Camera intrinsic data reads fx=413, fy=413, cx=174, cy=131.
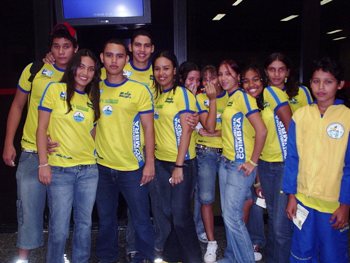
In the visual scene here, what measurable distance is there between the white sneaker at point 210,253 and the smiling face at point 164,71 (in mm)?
1448

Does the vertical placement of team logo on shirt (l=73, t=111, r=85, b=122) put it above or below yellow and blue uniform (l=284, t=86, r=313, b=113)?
below

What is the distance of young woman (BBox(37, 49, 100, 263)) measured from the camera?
9.15 feet

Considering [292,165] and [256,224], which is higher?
[292,165]

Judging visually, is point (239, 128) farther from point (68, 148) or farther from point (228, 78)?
point (68, 148)

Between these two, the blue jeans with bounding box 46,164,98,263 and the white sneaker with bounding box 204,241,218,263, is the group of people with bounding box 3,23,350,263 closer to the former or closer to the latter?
the blue jeans with bounding box 46,164,98,263

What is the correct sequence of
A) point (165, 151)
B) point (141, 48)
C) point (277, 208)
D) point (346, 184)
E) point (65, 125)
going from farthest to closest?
point (141, 48)
point (165, 151)
point (277, 208)
point (65, 125)
point (346, 184)

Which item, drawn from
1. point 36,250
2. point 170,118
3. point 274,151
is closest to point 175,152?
point 170,118

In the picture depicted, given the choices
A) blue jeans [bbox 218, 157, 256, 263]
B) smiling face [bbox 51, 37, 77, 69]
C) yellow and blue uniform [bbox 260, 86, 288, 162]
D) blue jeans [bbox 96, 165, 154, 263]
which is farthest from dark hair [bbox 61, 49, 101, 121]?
yellow and blue uniform [bbox 260, 86, 288, 162]

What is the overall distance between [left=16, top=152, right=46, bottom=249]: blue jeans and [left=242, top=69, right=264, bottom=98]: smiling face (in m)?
1.66

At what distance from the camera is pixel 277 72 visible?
304cm

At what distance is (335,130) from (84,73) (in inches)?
Answer: 66.1

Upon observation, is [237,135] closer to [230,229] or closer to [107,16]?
[230,229]

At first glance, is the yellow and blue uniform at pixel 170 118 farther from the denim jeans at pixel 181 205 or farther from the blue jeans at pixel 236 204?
the blue jeans at pixel 236 204

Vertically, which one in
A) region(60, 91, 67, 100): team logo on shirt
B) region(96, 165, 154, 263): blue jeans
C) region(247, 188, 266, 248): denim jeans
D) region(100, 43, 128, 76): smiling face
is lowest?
region(247, 188, 266, 248): denim jeans
